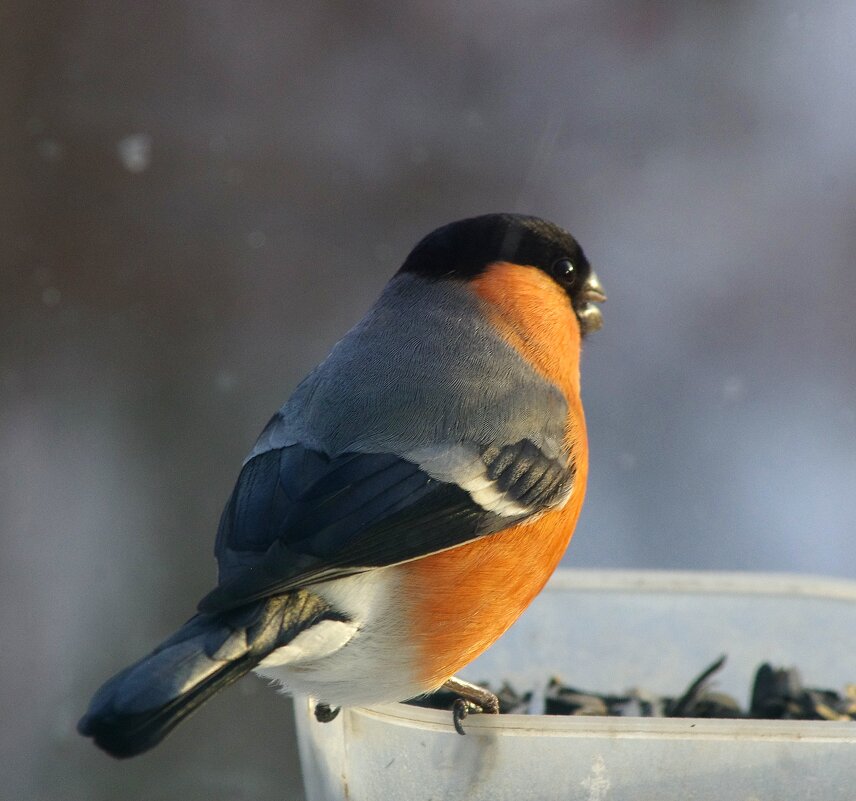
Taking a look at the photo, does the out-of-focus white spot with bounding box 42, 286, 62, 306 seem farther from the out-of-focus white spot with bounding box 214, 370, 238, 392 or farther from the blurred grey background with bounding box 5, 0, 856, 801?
the out-of-focus white spot with bounding box 214, 370, 238, 392

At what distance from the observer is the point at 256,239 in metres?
3.35

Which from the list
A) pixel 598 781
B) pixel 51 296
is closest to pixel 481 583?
pixel 598 781

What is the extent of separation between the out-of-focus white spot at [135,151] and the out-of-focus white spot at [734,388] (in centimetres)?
172

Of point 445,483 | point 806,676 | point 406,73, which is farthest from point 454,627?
point 406,73

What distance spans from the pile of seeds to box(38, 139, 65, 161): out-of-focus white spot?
6.71 feet

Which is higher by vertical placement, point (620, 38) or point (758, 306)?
point (620, 38)

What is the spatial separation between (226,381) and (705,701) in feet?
6.10

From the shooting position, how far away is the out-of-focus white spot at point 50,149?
328cm

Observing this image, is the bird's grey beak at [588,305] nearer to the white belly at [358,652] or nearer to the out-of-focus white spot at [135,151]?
the white belly at [358,652]

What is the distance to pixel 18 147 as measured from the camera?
3.30m

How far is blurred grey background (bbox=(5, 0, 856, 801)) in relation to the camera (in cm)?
318

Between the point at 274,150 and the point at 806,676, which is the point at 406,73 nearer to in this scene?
the point at 274,150

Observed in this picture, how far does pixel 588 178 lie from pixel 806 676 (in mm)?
1640

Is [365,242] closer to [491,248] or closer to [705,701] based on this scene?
[491,248]
